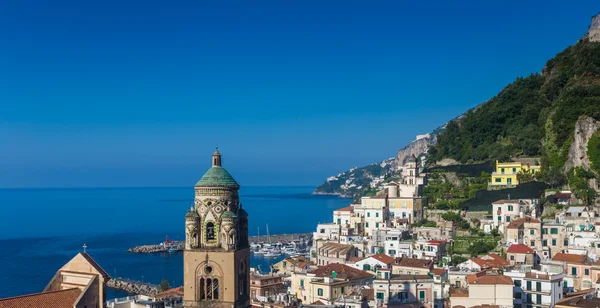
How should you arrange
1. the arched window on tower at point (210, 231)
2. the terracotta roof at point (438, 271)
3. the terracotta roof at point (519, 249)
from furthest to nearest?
the terracotta roof at point (519, 249) < the terracotta roof at point (438, 271) < the arched window on tower at point (210, 231)

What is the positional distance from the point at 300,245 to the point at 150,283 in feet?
100

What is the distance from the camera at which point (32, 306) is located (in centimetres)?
1378

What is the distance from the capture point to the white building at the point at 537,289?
29219 millimetres

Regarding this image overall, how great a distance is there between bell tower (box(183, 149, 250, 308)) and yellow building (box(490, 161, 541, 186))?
1589 inches

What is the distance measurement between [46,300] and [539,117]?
57.7 m

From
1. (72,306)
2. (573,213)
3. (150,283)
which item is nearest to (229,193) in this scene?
(72,306)

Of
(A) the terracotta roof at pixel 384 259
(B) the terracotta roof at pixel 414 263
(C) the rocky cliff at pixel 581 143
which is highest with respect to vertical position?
(C) the rocky cliff at pixel 581 143

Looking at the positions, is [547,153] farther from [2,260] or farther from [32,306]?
[2,260]

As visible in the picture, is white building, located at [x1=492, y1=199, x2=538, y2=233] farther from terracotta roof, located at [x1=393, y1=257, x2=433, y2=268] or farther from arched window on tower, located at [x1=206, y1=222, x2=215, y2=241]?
arched window on tower, located at [x1=206, y1=222, x2=215, y2=241]

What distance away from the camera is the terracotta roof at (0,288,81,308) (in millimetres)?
13617

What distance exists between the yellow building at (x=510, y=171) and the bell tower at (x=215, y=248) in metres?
40.4

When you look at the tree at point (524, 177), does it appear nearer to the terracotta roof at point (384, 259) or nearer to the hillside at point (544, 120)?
the hillside at point (544, 120)

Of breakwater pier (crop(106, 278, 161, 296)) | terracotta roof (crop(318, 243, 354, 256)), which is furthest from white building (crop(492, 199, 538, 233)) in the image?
breakwater pier (crop(106, 278, 161, 296))

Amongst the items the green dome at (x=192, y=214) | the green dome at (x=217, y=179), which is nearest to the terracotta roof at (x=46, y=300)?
the green dome at (x=192, y=214)
